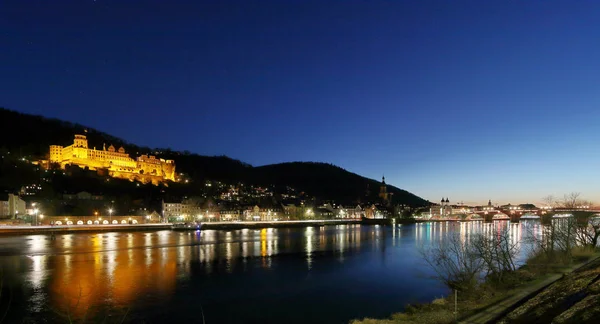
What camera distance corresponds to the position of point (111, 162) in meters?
117

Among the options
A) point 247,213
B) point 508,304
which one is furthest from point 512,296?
point 247,213

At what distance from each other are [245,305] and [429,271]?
1241 centimetres

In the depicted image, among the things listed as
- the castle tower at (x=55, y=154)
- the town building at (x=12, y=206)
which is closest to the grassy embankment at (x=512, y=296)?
the town building at (x=12, y=206)

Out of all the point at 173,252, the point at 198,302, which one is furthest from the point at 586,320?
the point at 173,252

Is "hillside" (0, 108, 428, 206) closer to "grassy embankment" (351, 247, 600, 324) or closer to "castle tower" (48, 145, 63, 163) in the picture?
"castle tower" (48, 145, 63, 163)

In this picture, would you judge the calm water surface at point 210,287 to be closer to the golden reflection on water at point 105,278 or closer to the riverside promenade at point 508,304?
the golden reflection on water at point 105,278

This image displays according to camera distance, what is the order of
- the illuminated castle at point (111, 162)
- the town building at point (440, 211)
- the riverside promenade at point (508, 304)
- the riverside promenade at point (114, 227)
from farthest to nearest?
the town building at point (440, 211) < the illuminated castle at point (111, 162) < the riverside promenade at point (114, 227) < the riverside promenade at point (508, 304)

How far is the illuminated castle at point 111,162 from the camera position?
10989cm

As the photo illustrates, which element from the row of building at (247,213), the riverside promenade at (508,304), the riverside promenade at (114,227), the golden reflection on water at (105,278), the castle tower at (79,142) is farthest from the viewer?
the castle tower at (79,142)

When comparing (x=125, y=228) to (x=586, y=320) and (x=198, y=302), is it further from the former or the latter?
(x=586, y=320)

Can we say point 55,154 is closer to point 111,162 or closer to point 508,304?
point 111,162

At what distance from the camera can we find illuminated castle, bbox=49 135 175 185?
361ft

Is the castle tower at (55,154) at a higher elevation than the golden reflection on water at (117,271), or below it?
higher

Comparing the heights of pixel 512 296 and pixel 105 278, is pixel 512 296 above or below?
above
